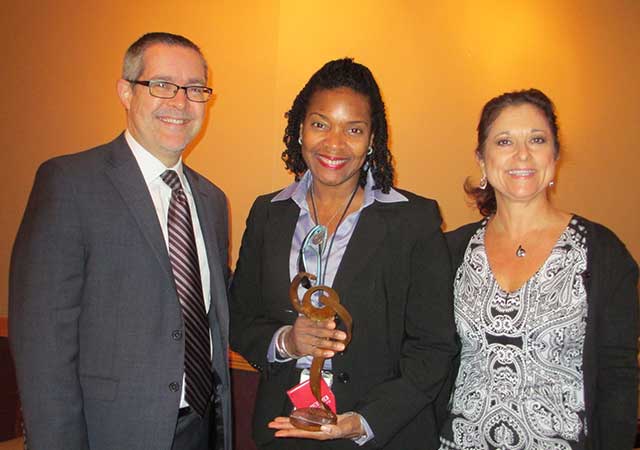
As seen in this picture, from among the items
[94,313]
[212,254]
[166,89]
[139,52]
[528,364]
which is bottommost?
[528,364]

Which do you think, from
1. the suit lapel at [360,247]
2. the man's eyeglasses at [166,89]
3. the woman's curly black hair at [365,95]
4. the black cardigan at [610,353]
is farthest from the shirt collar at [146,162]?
the black cardigan at [610,353]

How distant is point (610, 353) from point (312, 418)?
0.98 metres

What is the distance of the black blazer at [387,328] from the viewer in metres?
1.85

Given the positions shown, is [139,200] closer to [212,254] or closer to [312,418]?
[212,254]

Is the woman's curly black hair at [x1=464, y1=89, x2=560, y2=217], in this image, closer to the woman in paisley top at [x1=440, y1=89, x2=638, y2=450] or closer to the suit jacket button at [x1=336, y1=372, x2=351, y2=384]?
the woman in paisley top at [x1=440, y1=89, x2=638, y2=450]

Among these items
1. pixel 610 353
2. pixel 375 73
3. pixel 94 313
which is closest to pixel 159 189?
pixel 94 313

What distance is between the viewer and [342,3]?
349 cm

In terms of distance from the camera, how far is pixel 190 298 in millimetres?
1837

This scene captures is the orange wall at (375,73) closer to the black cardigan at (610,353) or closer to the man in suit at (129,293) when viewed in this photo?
the man in suit at (129,293)

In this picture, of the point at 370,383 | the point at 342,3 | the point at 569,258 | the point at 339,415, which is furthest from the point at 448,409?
the point at 342,3

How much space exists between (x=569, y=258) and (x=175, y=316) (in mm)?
1306

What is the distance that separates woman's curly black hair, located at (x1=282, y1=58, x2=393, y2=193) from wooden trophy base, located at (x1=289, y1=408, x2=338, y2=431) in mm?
822

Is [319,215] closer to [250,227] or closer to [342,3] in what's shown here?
[250,227]

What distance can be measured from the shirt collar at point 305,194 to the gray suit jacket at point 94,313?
0.56 meters
